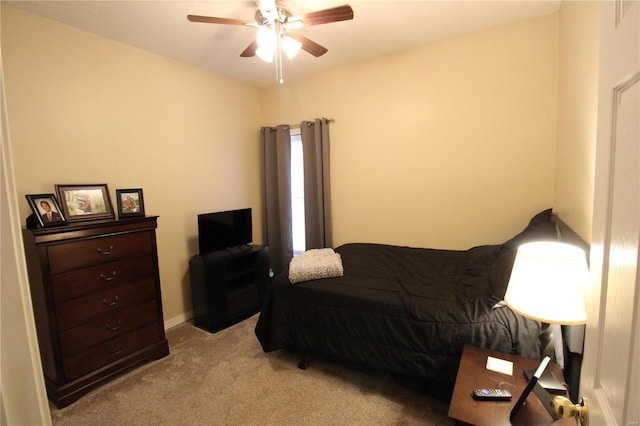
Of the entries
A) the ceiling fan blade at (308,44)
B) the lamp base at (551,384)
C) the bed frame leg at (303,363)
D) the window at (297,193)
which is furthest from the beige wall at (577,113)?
the window at (297,193)

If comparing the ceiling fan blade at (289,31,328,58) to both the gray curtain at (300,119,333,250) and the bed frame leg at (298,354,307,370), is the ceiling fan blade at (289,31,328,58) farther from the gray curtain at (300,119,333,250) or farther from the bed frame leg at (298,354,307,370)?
the bed frame leg at (298,354,307,370)

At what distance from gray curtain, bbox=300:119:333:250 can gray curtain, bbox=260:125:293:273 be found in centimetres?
28

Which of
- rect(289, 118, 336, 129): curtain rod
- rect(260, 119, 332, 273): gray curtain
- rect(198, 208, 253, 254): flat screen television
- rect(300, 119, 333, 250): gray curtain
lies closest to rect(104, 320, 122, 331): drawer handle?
rect(198, 208, 253, 254): flat screen television

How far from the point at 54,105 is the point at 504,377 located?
3.43m

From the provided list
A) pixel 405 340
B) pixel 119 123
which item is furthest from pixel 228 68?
pixel 405 340

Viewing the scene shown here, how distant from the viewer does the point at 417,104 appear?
3.09 metres

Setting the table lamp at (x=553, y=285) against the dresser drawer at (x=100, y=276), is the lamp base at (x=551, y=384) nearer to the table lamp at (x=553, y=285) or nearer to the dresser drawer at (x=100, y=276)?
the table lamp at (x=553, y=285)

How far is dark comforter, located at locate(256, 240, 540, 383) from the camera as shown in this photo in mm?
1668

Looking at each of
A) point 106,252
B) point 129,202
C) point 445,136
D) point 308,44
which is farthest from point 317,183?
point 106,252

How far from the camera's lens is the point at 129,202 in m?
2.56

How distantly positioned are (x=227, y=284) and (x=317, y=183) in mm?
1565

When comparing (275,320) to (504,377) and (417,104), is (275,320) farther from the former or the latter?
(417,104)

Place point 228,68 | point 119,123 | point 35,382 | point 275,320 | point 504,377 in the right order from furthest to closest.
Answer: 1. point 228,68
2. point 119,123
3. point 275,320
4. point 504,377
5. point 35,382

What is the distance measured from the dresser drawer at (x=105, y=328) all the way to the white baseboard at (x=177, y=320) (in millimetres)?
656
